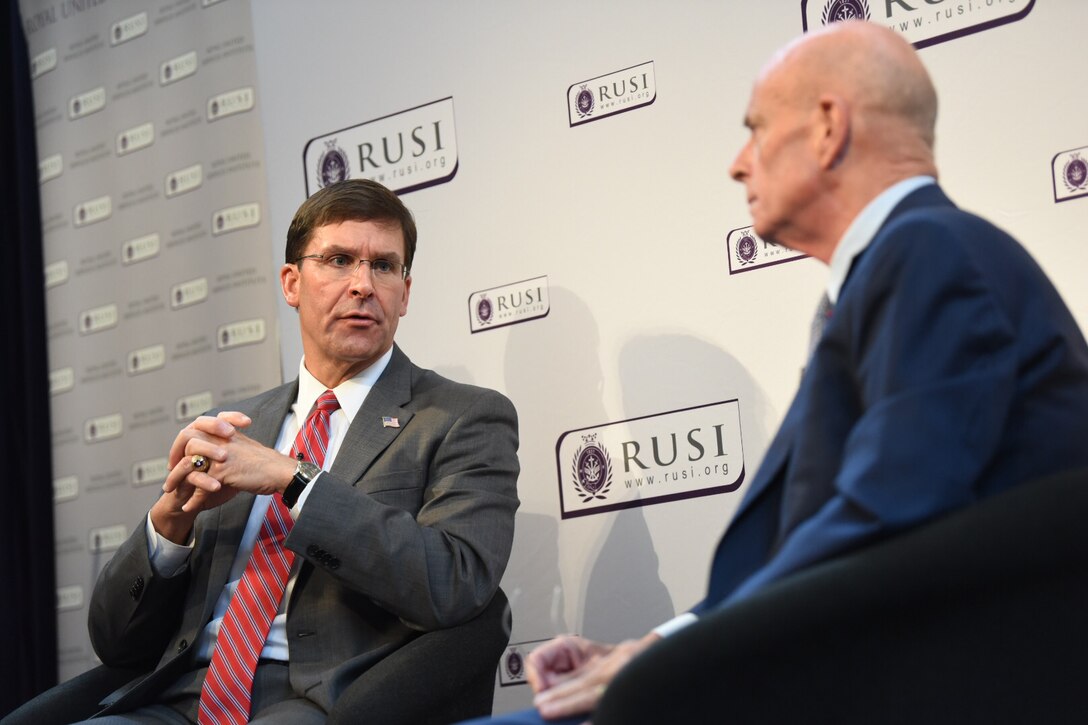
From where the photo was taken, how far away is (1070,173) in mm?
2957

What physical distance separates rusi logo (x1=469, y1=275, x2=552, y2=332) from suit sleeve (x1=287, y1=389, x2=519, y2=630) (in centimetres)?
83

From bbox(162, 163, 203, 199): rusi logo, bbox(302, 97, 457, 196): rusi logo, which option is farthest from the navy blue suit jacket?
bbox(162, 163, 203, 199): rusi logo

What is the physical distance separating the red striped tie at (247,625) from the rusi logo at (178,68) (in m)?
2.48

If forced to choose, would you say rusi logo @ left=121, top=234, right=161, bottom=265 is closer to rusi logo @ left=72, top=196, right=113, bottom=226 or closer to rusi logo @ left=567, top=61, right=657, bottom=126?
rusi logo @ left=72, top=196, right=113, bottom=226

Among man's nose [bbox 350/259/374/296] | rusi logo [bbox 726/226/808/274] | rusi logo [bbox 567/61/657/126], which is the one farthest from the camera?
rusi logo [bbox 567/61/657/126]

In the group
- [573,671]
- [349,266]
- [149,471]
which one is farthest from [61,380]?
[573,671]

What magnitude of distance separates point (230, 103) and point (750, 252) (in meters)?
2.28

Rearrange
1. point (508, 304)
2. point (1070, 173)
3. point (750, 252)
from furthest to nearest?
point (508, 304)
point (750, 252)
point (1070, 173)

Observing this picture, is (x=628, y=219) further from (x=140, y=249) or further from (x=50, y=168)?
(x=50, y=168)

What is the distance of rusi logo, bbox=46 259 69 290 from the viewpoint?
4969 mm

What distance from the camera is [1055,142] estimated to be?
9.78ft

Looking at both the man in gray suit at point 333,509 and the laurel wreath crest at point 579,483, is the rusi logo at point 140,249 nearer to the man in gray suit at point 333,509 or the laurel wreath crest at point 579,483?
the man in gray suit at point 333,509

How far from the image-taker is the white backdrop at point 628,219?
120 inches

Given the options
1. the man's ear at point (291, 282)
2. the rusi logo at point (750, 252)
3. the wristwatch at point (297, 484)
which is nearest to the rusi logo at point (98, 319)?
the man's ear at point (291, 282)
